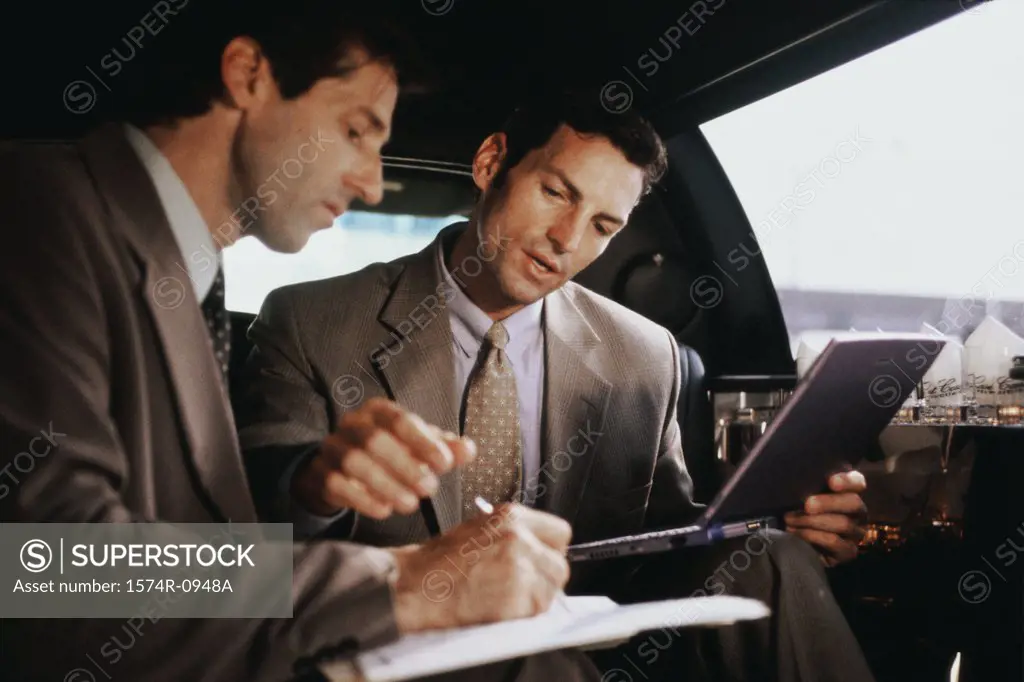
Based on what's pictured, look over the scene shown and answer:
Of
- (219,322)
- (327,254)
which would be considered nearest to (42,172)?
(219,322)

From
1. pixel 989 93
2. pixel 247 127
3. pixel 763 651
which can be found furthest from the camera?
pixel 989 93

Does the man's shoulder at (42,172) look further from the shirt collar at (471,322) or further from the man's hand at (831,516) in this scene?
the man's hand at (831,516)

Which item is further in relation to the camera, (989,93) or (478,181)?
(989,93)

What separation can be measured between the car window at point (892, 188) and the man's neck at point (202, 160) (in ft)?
3.05

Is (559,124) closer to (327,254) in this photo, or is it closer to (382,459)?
(327,254)

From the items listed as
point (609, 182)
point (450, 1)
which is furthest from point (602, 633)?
point (450, 1)

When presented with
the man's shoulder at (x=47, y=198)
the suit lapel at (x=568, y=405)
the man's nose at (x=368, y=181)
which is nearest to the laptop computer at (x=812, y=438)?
the suit lapel at (x=568, y=405)

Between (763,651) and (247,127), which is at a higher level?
(247,127)

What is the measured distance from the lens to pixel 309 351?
1.39 m

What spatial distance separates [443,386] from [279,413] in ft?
0.89

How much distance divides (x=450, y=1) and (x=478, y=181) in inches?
12.3

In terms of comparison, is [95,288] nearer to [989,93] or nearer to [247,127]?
[247,127]

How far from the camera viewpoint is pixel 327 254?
4.63 ft

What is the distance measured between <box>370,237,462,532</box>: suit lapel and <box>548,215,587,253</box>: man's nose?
215mm
